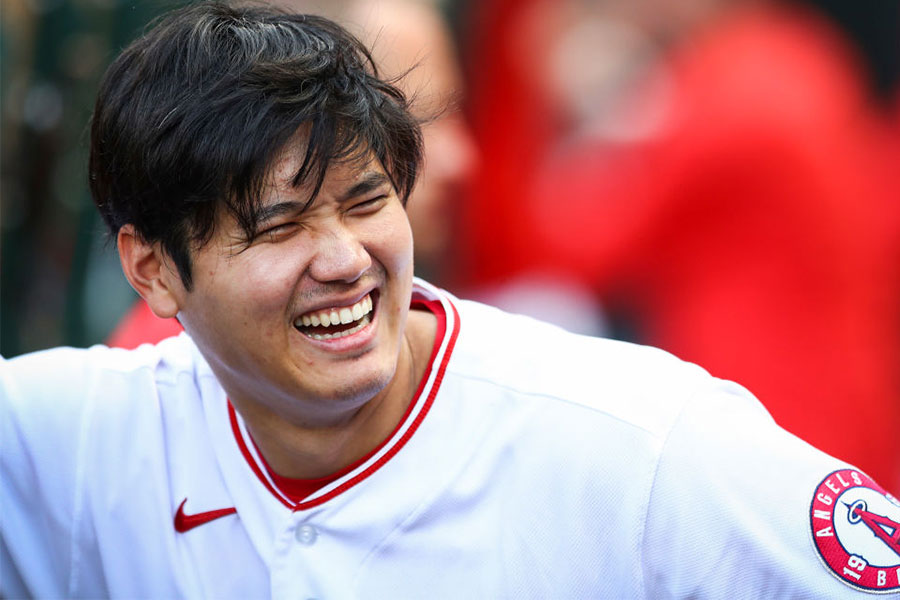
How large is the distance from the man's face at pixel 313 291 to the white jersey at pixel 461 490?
0.18 metres

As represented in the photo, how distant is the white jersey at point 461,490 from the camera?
1795mm

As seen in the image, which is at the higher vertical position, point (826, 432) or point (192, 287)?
point (192, 287)

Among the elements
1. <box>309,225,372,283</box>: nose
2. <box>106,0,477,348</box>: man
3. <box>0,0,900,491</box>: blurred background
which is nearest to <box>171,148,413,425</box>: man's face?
<box>309,225,372,283</box>: nose

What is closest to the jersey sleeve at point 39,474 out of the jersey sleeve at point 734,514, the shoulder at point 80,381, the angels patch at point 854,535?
the shoulder at point 80,381

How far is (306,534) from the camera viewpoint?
2082 mm

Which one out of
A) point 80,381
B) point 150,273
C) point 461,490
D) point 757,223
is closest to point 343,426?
point 461,490

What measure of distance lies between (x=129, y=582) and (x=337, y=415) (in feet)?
1.97

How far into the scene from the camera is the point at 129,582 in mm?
2242

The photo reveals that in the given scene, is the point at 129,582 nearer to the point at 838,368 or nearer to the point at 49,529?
the point at 49,529

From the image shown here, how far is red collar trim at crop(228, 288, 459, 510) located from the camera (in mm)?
2076

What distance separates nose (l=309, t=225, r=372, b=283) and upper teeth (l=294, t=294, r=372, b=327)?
Answer: 0.24 feet

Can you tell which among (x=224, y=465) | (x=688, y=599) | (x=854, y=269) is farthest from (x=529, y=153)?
(x=688, y=599)

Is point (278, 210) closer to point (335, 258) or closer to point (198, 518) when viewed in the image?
point (335, 258)

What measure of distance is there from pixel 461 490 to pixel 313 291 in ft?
1.51
